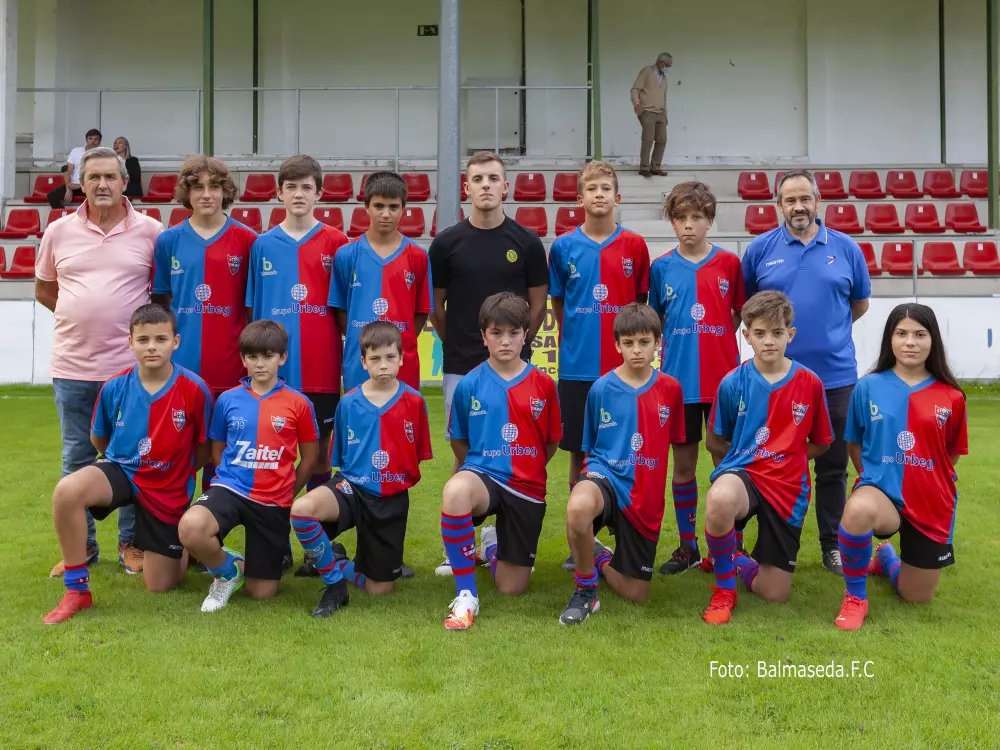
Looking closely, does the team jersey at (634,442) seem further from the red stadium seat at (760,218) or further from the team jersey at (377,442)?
the red stadium seat at (760,218)

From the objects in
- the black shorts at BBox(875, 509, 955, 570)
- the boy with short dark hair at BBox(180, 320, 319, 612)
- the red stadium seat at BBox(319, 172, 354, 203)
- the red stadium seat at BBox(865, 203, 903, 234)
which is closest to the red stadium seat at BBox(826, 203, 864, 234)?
the red stadium seat at BBox(865, 203, 903, 234)

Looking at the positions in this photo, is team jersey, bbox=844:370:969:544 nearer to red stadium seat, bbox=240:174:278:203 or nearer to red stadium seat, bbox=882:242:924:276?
red stadium seat, bbox=882:242:924:276

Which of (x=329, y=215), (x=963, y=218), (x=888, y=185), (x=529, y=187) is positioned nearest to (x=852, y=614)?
(x=329, y=215)

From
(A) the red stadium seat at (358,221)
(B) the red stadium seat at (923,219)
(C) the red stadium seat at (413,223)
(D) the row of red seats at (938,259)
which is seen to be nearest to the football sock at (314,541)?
(C) the red stadium seat at (413,223)

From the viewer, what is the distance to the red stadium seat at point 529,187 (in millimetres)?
14617

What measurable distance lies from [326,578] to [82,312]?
1653 mm

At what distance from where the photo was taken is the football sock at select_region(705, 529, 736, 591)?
3658 millimetres

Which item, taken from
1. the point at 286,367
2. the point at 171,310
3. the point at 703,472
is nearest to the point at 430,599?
the point at 286,367

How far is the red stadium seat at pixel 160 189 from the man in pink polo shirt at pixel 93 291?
11166 millimetres

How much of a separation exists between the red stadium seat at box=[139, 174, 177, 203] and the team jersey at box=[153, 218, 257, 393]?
37.1 ft

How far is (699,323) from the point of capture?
4246mm

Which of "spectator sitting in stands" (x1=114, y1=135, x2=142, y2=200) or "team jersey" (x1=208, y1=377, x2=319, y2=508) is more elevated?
"spectator sitting in stands" (x1=114, y1=135, x2=142, y2=200)

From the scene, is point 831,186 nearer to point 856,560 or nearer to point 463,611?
point 856,560

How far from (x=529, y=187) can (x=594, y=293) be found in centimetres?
1068
